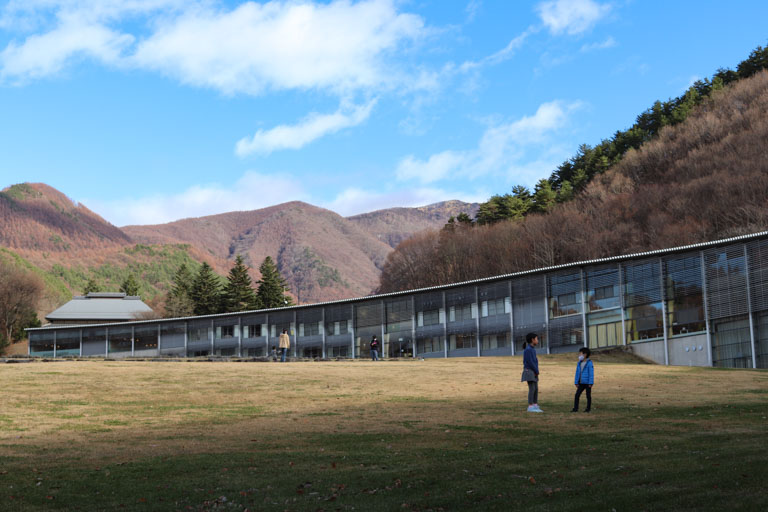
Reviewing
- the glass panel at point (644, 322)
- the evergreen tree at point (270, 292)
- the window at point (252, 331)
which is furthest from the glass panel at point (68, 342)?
the glass panel at point (644, 322)

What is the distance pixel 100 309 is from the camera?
13475cm

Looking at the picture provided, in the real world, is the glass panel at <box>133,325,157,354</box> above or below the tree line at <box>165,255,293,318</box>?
below

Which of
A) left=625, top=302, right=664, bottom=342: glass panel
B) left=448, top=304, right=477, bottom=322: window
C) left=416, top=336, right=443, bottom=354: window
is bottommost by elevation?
left=416, top=336, right=443, bottom=354: window

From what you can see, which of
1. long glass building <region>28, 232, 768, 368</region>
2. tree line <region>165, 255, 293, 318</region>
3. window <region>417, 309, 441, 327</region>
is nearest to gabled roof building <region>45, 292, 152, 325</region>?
tree line <region>165, 255, 293, 318</region>

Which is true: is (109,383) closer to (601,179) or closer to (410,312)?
(410,312)

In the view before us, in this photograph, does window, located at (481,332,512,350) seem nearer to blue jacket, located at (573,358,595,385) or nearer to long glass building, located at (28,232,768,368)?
long glass building, located at (28,232,768,368)

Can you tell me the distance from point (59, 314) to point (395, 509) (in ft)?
430

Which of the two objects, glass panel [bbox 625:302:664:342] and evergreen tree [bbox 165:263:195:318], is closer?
glass panel [bbox 625:302:664:342]

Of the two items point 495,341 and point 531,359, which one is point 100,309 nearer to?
point 495,341

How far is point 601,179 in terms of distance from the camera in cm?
12594

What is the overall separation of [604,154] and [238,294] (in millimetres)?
69582

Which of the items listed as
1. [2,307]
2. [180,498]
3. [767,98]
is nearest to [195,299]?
[2,307]

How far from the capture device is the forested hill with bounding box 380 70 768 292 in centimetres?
9625

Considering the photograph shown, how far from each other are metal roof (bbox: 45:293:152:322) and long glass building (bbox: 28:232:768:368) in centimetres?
3354
